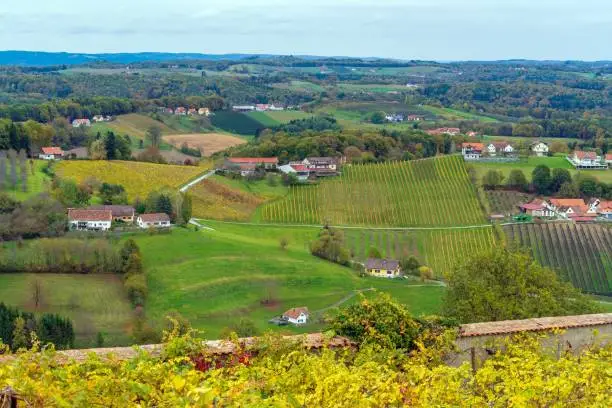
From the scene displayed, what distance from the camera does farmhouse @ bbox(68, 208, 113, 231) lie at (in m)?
54.4

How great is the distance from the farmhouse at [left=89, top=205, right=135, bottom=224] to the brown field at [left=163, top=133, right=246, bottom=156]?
4193 cm

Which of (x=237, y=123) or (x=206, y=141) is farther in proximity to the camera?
(x=237, y=123)

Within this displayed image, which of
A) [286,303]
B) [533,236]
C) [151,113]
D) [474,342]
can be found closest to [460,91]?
[151,113]

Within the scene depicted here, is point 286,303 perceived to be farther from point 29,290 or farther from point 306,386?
point 306,386

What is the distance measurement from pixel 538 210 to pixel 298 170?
86.9 feet

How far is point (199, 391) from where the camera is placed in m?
7.37

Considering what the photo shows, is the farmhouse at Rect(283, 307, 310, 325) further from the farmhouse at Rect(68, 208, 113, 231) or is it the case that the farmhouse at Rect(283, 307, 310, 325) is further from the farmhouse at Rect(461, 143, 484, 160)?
the farmhouse at Rect(461, 143, 484, 160)

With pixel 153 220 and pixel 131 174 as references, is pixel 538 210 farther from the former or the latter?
pixel 131 174

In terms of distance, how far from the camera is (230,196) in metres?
70.1

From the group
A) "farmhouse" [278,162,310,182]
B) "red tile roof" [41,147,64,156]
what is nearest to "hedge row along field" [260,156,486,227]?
"farmhouse" [278,162,310,182]

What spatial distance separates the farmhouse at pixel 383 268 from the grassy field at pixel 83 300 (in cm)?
1864

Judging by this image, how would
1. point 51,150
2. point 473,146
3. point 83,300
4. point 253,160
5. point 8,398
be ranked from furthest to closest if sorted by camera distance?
point 473,146 < point 253,160 < point 51,150 < point 83,300 < point 8,398

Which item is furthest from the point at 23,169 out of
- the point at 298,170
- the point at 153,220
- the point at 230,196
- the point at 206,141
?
the point at 206,141

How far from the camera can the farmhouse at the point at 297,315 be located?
1591 inches
